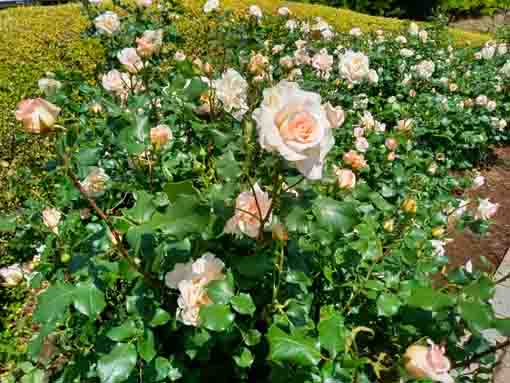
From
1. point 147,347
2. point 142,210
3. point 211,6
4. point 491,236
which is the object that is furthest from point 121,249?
point 491,236

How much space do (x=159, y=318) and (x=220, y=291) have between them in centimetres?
21

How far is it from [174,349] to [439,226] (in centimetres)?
125

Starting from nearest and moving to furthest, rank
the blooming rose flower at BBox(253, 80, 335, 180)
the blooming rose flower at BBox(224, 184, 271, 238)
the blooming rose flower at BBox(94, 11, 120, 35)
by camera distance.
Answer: the blooming rose flower at BBox(253, 80, 335, 180) < the blooming rose flower at BBox(224, 184, 271, 238) < the blooming rose flower at BBox(94, 11, 120, 35)

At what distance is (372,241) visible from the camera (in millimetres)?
1278

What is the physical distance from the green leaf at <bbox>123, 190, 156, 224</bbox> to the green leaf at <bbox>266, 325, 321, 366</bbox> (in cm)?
40

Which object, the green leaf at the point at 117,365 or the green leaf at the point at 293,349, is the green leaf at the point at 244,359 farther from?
the green leaf at the point at 117,365

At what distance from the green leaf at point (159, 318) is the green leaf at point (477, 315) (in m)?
0.69

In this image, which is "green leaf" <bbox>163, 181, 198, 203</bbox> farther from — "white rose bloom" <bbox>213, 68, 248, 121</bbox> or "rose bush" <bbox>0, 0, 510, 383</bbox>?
"white rose bloom" <bbox>213, 68, 248, 121</bbox>

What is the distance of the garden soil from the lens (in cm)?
301

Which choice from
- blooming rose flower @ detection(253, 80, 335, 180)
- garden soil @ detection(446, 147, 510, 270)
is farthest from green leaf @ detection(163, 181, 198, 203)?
garden soil @ detection(446, 147, 510, 270)

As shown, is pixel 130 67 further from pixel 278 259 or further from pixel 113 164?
pixel 278 259

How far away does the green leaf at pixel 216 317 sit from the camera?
2.62ft

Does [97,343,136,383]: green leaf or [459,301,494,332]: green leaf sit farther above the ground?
[459,301,494,332]: green leaf

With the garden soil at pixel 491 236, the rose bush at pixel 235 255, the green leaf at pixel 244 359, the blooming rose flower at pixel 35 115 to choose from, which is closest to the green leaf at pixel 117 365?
the rose bush at pixel 235 255
